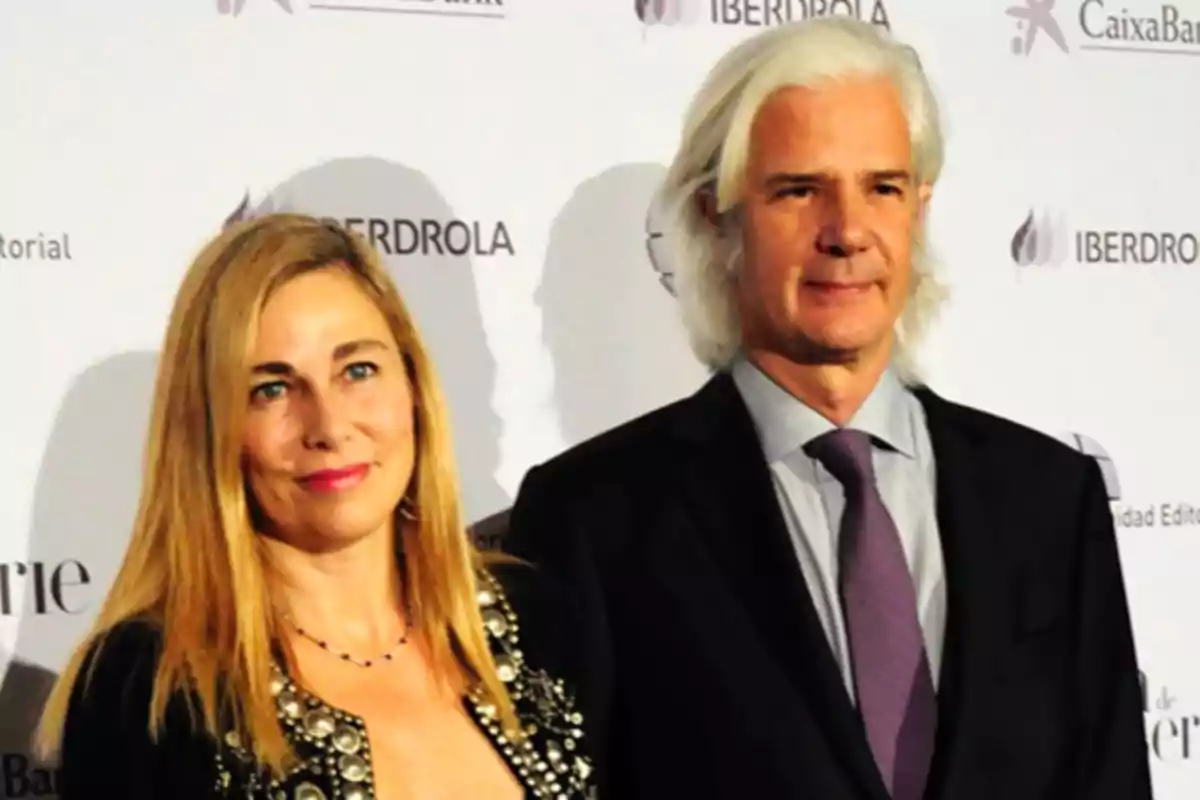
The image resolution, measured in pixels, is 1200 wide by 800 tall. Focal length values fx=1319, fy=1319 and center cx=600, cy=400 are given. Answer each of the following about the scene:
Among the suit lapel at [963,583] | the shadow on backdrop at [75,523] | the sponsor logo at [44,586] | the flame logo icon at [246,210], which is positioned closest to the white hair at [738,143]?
the suit lapel at [963,583]

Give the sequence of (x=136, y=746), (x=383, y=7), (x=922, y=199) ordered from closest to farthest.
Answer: (x=136, y=746) → (x=922, y=199) → (x=383, y=7)

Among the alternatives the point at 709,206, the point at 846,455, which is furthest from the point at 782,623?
the point at 709,206

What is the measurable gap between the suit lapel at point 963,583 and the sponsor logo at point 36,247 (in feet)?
3.25

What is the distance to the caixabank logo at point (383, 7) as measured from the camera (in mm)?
1545

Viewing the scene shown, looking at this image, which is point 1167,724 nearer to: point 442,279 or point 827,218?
point 827,218

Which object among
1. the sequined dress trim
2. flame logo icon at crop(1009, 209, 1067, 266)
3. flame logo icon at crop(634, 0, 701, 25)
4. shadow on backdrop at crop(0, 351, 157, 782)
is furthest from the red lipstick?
flame logo icon at crop(1009, 209, 1067, 266)

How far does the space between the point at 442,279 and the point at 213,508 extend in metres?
0.52

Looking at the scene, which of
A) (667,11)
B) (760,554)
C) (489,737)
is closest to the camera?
(489,737)

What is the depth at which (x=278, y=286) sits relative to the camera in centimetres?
118

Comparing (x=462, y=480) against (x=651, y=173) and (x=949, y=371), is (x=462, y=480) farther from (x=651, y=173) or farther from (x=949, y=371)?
(x=949, y=371)

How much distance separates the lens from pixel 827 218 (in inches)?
53.7

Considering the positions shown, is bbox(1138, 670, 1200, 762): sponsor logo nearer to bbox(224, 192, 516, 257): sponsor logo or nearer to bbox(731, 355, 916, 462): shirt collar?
bbox(731, 355, 916, 462): shirt collar

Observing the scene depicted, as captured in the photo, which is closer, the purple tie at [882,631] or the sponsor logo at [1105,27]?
the purple tie at [882,631]

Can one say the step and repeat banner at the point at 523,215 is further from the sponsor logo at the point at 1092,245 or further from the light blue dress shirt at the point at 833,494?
the light blue dress shirt at the point at 833,494
